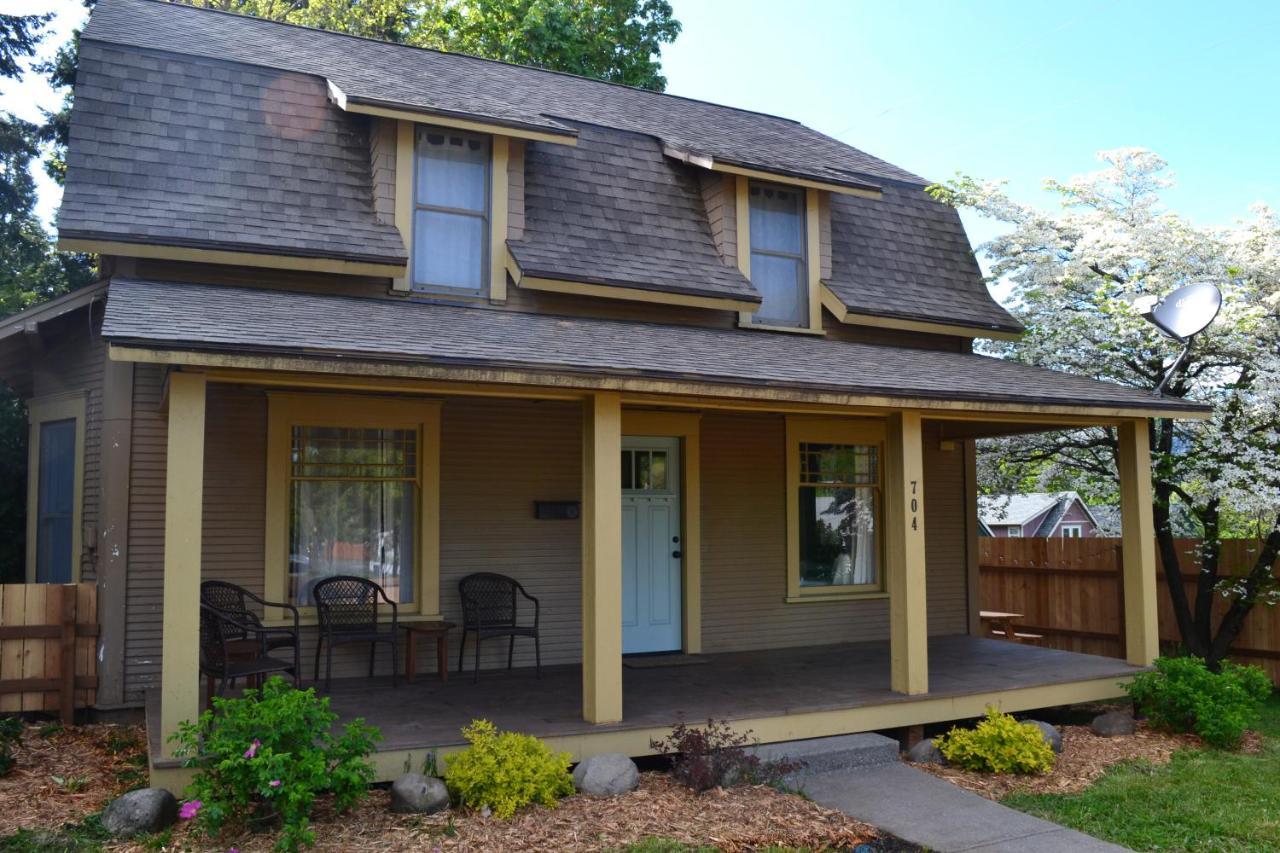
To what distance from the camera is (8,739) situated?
6.88m

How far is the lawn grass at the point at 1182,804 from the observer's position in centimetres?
589

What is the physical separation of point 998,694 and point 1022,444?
4.69m

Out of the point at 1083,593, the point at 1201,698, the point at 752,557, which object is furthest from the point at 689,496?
the point at 1083,593

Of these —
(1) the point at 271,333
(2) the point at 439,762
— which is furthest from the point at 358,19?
(2) the point at 439,762

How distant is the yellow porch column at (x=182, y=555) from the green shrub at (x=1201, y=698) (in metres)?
7.21

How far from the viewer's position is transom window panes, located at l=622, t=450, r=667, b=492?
9969 millimetres

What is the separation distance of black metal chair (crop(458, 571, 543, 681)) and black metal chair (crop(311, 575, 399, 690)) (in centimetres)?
62

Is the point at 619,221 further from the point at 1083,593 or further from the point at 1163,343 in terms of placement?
the point at 1083,593

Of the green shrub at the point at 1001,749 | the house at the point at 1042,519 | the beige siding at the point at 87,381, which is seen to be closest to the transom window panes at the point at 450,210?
the beige siding at the point at 87,381

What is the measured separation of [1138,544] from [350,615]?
22.6 ft

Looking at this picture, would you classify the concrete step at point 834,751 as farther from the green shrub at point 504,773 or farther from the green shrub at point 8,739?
the green shrub at point 8,739

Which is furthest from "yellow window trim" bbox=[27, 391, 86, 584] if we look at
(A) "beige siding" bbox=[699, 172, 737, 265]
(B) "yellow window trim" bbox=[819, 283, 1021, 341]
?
(B) "yellow window trim" bbox=[819, 283, 1021, 341]

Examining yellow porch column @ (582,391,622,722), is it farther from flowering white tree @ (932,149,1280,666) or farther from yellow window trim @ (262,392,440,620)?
flowering white tree @ (932,149,1280,666)

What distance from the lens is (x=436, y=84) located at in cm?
1017
